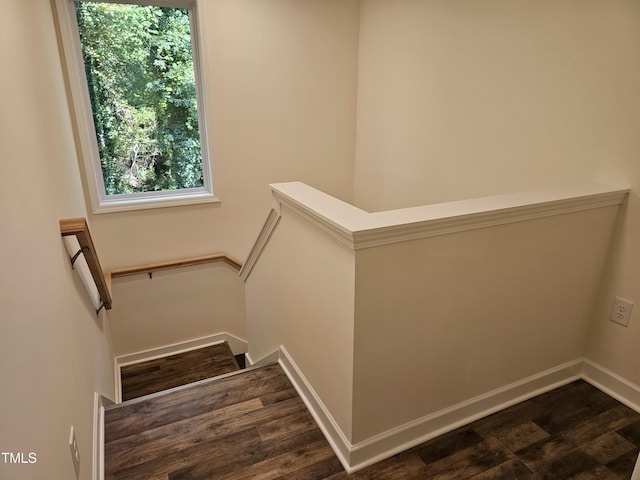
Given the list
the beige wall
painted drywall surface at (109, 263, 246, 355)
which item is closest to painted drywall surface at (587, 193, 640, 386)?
the beige wall

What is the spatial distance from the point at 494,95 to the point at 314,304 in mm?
1643

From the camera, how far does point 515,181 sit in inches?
93.3

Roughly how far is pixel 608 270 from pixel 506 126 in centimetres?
93

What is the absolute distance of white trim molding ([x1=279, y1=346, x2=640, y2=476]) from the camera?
169 cm

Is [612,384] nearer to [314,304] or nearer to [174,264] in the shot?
[314,304]

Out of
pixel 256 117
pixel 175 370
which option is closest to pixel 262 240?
pixel 256 117

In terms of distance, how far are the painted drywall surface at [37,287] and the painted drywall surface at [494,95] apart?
2.27 m

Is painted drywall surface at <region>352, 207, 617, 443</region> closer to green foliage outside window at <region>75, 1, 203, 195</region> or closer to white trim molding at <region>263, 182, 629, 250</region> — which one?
white trim molding at <region>263, 182, 629, 250</region>

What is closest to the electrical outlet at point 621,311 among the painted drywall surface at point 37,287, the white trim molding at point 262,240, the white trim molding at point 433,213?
the white trim molding at point 433,213

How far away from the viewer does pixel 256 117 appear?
3484 mm

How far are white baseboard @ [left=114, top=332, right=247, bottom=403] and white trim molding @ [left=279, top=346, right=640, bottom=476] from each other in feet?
5.80

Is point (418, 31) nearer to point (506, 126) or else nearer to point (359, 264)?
point (506, 126)

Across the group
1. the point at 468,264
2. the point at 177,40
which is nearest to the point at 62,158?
the point at 177,40

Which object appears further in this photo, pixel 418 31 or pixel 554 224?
pixel 418 31
